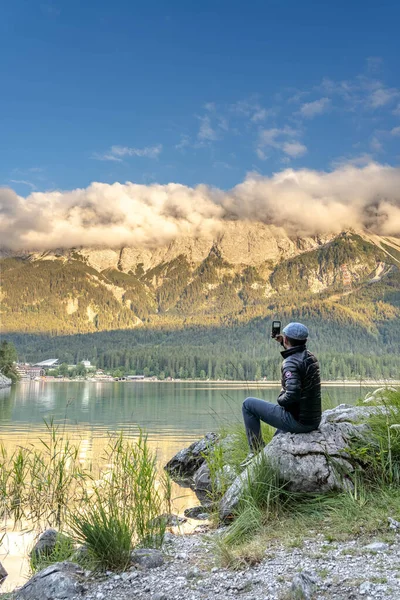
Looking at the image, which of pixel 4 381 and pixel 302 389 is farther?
pixel 4 381

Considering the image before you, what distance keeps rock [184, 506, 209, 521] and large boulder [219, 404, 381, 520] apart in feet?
7.80

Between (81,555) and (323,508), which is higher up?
(323,508)

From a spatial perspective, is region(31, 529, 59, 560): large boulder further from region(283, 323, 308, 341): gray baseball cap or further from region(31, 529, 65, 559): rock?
region(283, 323, 308, 341): gray baseball cap

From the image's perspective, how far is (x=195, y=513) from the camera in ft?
37.6

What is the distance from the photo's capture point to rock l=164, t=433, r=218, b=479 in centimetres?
1675

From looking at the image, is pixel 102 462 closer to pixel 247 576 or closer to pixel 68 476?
pixel 68 476

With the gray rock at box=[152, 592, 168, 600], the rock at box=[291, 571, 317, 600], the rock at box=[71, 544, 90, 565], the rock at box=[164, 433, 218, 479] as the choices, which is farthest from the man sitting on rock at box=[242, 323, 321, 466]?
the rock at box=[164, 433, 218, 479]

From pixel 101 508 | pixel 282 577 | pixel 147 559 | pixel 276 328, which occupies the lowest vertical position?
pixel 147 559

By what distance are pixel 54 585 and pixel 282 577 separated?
253 cm

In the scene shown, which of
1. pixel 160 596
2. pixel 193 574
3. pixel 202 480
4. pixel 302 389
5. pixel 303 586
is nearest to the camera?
pixel 303 586

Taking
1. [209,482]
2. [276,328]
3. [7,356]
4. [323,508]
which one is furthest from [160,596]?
[7,356]

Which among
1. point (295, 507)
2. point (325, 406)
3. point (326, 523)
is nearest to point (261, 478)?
point (295, 507)

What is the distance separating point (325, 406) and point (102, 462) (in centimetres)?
758

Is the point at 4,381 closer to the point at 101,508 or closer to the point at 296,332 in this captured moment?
the point at 296,332
